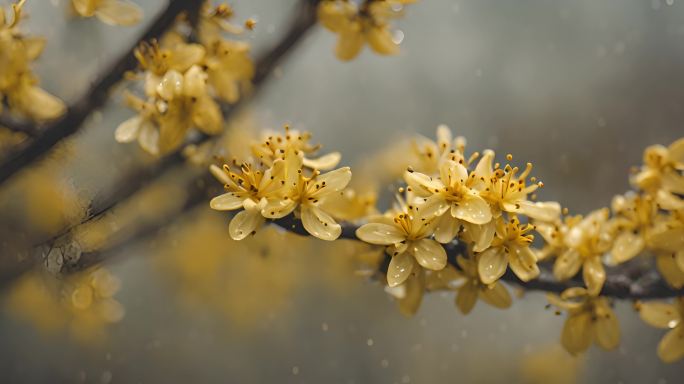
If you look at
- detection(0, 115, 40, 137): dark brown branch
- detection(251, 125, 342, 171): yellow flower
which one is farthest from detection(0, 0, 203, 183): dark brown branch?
detection(251, 125, 342, 171): yellow flower

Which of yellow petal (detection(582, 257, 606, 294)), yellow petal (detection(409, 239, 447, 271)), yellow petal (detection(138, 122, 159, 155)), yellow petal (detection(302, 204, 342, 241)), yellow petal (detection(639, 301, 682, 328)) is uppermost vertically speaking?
Answer: yellow petal (detection(302, 204, 342, 241))

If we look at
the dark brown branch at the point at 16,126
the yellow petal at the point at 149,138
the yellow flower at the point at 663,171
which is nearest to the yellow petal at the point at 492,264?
the yellow flower at the point at 663,171

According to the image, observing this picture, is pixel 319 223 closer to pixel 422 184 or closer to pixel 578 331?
pixel 422 184

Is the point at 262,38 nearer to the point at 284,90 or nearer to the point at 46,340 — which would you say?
the point at 284,90

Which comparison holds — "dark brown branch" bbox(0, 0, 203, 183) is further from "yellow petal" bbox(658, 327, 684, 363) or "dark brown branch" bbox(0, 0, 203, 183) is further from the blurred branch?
"yellow petal" bbox(658, 327, 684, 363)

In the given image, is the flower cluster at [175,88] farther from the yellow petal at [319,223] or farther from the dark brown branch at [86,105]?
the yellow petal at [319,223]
